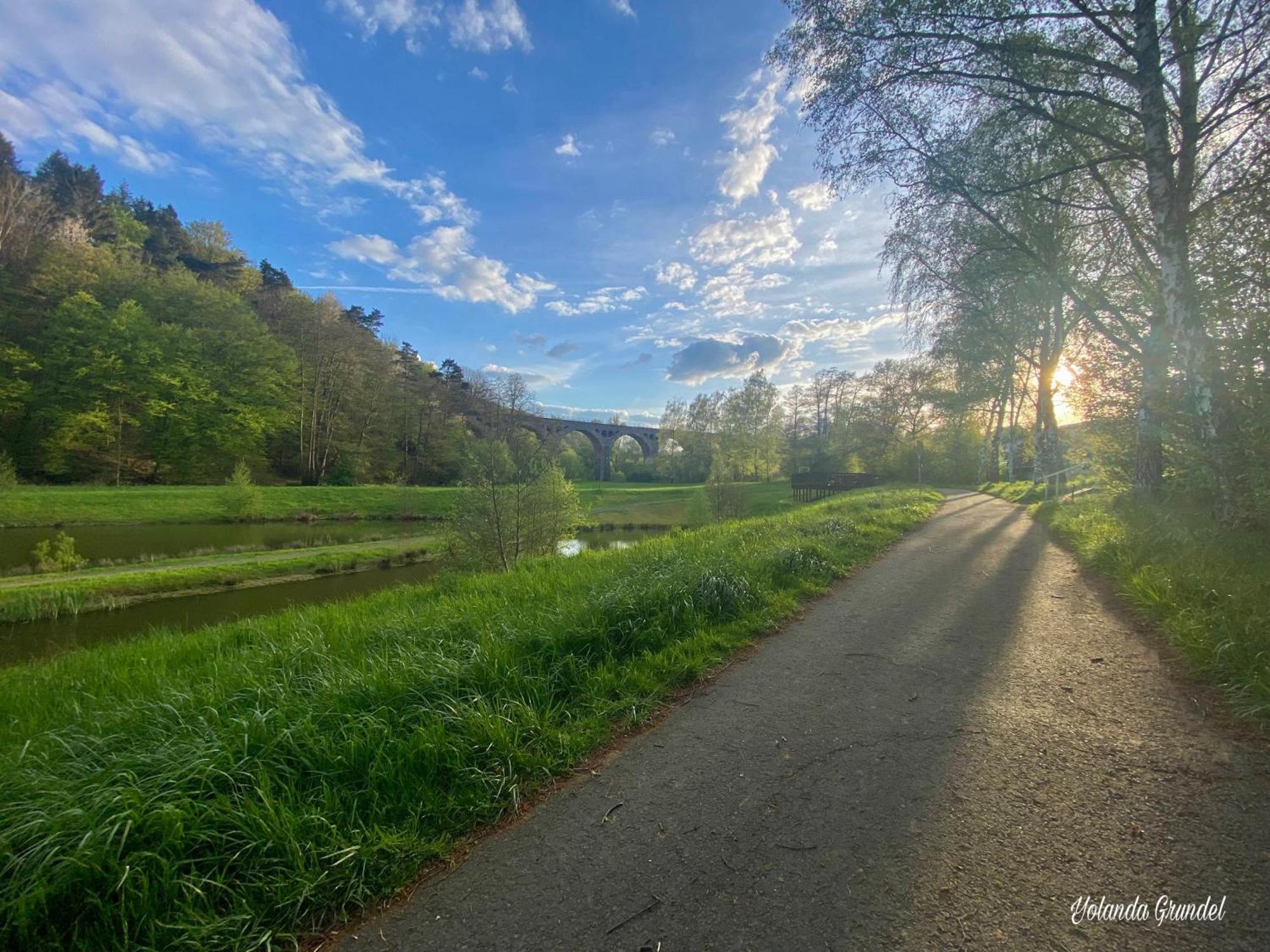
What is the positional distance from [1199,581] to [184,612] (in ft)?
61.8

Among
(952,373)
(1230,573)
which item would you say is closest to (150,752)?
(1230,573)

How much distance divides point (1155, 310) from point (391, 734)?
1240 cm

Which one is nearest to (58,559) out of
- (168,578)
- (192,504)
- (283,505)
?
(168,578)

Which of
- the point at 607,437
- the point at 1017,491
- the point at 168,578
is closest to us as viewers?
the point at 168,578

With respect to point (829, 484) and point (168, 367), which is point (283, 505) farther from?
point (829, 484)

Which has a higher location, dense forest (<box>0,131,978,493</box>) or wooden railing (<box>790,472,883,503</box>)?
dense forest (<box>0,131,978,493</box>)

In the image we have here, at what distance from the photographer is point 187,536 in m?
23.8

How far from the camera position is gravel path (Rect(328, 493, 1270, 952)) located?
1.92 meters

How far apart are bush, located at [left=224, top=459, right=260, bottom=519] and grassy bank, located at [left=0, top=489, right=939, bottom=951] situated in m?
26.7

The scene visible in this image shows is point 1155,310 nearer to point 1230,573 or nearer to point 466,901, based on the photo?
point 1230,573

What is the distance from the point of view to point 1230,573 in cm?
521

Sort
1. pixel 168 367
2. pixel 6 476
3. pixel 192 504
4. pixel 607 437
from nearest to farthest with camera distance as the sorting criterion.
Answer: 1. pixel 6 476
2. pixel 192 504
3. pixel 168 367
4. pixel 607 437

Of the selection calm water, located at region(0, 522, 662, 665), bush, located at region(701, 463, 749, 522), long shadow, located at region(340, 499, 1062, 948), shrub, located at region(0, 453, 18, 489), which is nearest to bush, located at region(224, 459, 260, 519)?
shrub, located at region(0, 453, 18, 489)
